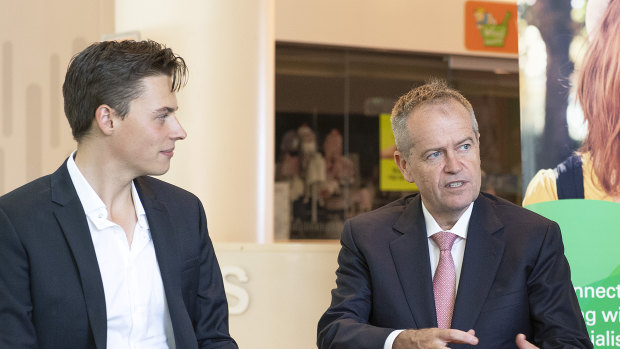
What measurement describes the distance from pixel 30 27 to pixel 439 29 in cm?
429

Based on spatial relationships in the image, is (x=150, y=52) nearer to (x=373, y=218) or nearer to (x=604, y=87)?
(x=373, y=218)

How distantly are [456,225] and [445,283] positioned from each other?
182 millimetres

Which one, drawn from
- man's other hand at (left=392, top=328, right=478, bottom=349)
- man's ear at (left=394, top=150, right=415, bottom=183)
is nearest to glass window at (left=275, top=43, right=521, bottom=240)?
man's ear at (left=394, top=150, right=415, bottom=183)

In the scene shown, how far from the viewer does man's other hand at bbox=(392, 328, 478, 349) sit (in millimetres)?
1951

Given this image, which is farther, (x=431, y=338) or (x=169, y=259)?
(x=169, y=259)

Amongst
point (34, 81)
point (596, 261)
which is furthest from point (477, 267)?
point (34, 81)

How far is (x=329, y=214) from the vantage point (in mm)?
7992

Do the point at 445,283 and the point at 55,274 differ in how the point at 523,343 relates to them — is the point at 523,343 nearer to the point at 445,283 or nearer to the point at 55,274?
the point at 445,283

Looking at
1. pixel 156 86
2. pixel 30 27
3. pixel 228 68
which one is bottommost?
pixel 156 86

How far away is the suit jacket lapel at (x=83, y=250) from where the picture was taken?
1998 mm

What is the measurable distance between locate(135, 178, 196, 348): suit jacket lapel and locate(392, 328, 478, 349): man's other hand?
0.59 metres

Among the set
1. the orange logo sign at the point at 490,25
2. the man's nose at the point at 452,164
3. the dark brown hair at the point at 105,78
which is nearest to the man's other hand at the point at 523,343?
the man's nose at the point at 452,164

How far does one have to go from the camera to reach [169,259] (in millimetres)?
2184

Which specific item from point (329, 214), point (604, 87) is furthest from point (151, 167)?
point (329, 214)
